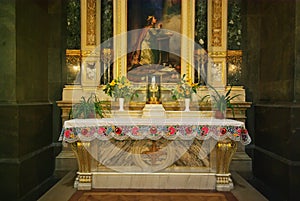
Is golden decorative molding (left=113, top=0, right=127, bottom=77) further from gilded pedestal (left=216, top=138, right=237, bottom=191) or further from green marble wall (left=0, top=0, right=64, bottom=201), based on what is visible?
gilded pedestal (left=216, top=138, right=237, bottom=191)

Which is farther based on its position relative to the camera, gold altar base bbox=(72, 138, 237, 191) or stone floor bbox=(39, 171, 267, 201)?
gold altar base bbox=(72, 138, 237, 191)

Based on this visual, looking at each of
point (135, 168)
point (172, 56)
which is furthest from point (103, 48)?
point (135, 168)

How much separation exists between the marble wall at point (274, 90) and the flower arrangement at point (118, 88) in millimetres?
2321

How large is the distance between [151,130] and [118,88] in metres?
1.24

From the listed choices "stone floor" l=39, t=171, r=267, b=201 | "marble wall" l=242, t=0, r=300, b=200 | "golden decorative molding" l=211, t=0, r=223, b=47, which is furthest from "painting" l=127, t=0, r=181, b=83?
"stone floor" l=39, t=171, r=267, b=201

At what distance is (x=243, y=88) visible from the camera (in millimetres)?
5539

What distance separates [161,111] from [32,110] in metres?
2.06

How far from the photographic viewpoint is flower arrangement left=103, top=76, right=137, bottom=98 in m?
5.00

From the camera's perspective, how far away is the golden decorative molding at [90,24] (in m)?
5.49

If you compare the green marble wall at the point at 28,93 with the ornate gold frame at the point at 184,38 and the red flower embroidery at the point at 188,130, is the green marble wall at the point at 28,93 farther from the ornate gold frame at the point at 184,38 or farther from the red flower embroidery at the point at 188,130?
the red flower embroidery at the point at 188,130

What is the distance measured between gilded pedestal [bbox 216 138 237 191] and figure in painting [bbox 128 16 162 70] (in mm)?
2098

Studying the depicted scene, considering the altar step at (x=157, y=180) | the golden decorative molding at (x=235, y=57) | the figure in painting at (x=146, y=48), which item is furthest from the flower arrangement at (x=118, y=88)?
the golden decorative molding at (x=235, y=57)

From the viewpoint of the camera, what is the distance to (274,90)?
15.7 feet

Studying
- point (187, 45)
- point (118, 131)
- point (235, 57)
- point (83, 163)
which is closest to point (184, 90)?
point (187, 45)
